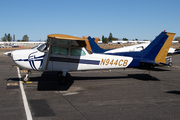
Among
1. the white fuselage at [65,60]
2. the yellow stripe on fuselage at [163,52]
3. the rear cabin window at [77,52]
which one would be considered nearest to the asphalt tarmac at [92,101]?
the white fuselage at [65,60]

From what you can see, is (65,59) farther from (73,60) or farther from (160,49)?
(160,49)

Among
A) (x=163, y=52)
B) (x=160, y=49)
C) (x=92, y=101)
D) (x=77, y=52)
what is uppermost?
(x=160, y=49)

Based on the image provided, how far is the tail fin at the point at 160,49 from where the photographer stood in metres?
9.87

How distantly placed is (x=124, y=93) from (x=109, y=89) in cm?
82

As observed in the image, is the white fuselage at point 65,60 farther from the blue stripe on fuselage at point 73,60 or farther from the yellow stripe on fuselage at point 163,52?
the yellow stripe on fuselage at point 163,52

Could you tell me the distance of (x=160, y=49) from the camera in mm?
9945

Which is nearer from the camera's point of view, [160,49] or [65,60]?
[65,60]

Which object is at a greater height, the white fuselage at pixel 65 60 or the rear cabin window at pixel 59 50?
the rear cabin window at pixel 59 50

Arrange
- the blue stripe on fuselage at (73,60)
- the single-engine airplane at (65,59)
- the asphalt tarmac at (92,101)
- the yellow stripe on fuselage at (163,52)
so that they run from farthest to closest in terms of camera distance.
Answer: the yellow stripe on fuselage at (163,52), the blue stripe on fuselage at (73,60), the single-engine airplane at (65,59), the asphalt tarmac at (92,101)

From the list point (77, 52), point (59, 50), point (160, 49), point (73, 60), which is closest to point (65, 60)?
point (73, 60)

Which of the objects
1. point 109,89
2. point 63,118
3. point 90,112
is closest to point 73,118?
point 63,118

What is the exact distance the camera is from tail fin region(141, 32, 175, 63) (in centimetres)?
987

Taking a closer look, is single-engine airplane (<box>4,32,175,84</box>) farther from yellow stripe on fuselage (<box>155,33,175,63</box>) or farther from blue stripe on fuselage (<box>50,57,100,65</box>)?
yellow stripe on fuselage (<box>155,33,175,63</box>)

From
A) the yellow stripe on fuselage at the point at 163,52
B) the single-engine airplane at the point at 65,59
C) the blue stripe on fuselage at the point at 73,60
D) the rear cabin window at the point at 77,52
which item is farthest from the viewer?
the yellow stripe on fuselage at the point at 163,52
